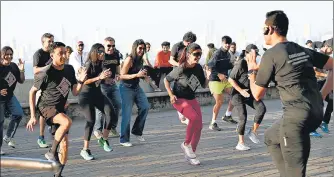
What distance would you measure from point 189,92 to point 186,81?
18 cm

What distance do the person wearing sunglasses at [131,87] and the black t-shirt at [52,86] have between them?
190 centimetres

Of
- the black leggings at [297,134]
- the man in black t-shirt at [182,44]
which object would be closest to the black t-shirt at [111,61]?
the man in black t-shirt at [182,44]

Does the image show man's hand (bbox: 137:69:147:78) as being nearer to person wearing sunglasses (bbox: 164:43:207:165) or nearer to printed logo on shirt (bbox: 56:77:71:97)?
person wearing sunglasses (bbox: 164:43:207:165)

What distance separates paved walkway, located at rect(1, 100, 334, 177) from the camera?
19.5 feet

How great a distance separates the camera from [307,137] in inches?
151

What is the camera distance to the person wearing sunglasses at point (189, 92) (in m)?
6.50

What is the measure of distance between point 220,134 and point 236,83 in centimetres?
191

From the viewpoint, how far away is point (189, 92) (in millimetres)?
6664

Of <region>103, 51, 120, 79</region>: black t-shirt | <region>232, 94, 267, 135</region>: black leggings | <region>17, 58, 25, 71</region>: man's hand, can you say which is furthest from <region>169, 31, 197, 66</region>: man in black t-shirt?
<region>17, 58, 25, 71</region>: man's hand

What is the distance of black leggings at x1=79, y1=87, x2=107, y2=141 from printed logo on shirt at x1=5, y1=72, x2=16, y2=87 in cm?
151

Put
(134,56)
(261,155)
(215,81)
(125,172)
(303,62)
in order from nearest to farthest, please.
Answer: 1. (303,62)
2. (125,172)
3. (261,155)
4. (134,56)
5. (215,81)

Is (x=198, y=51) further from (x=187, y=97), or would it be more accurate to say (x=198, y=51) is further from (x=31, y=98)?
(x=31, y=98)

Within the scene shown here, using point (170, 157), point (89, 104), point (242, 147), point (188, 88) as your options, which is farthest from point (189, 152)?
point (89, 104)

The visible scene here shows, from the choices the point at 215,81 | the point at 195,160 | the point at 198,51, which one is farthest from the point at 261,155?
the point at 215,81
